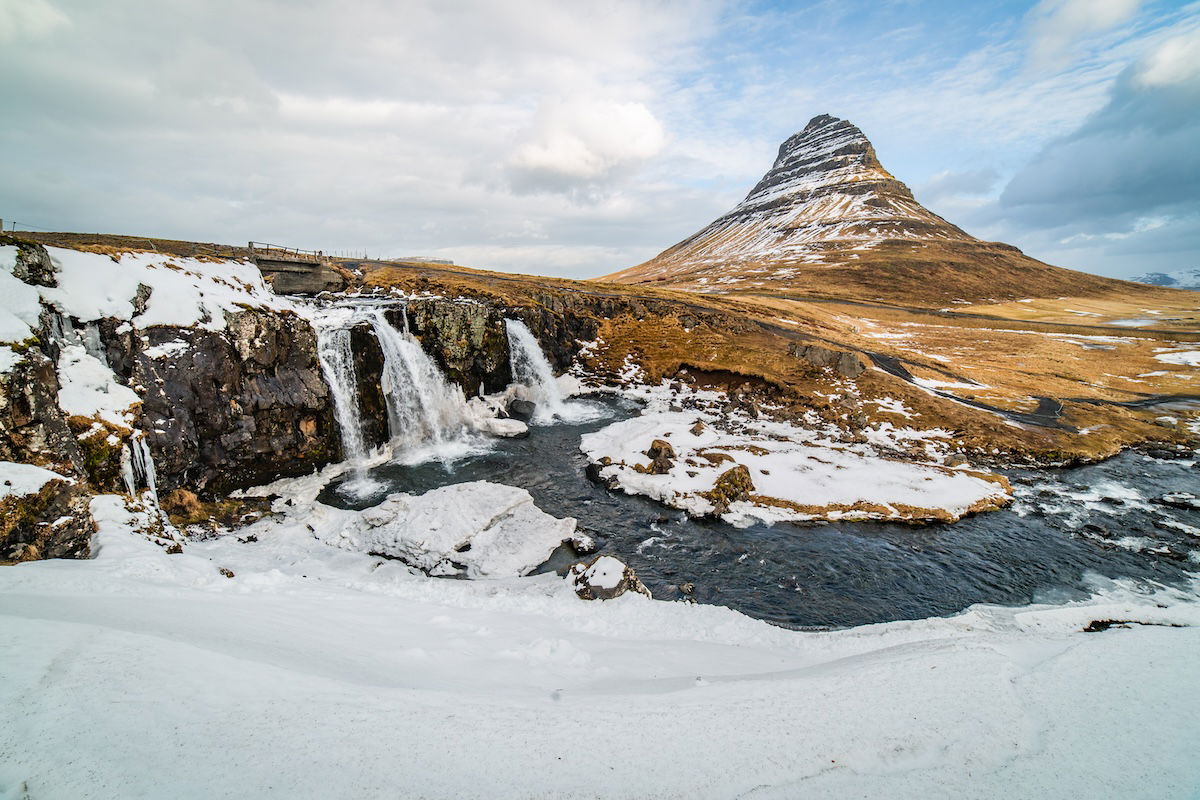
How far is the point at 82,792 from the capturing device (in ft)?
14.5

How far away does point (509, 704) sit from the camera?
26.3 ft

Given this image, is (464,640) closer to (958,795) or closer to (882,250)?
(958,795)

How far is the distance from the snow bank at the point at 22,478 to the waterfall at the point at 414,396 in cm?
1733

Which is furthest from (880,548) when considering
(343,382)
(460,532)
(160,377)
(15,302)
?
(15,302)

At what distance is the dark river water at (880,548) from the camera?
56.5ft

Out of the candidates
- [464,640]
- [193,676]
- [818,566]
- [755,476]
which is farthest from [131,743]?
[755,476]

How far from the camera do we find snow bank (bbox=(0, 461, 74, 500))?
1161 centimetres

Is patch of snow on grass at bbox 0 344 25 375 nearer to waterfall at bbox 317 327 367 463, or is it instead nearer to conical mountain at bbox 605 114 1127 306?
waterfall at bbox 317 327 367 463

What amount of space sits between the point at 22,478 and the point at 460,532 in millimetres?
11833

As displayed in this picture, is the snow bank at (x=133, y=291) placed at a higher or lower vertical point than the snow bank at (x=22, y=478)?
higher

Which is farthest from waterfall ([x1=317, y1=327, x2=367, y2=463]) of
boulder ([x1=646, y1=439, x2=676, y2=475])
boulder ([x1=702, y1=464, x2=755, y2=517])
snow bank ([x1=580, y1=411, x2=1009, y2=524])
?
boulder ([x1=702, y1=464, x2=755, y2=517])

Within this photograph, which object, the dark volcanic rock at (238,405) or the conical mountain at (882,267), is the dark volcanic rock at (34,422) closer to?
the dark volcanic rock at (238,405)

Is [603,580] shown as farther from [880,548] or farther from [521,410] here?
[521,410]

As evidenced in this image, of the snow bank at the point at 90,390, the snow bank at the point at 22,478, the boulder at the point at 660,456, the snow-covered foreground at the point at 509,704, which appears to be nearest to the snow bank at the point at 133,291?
the snow bank at the point at 90,390
